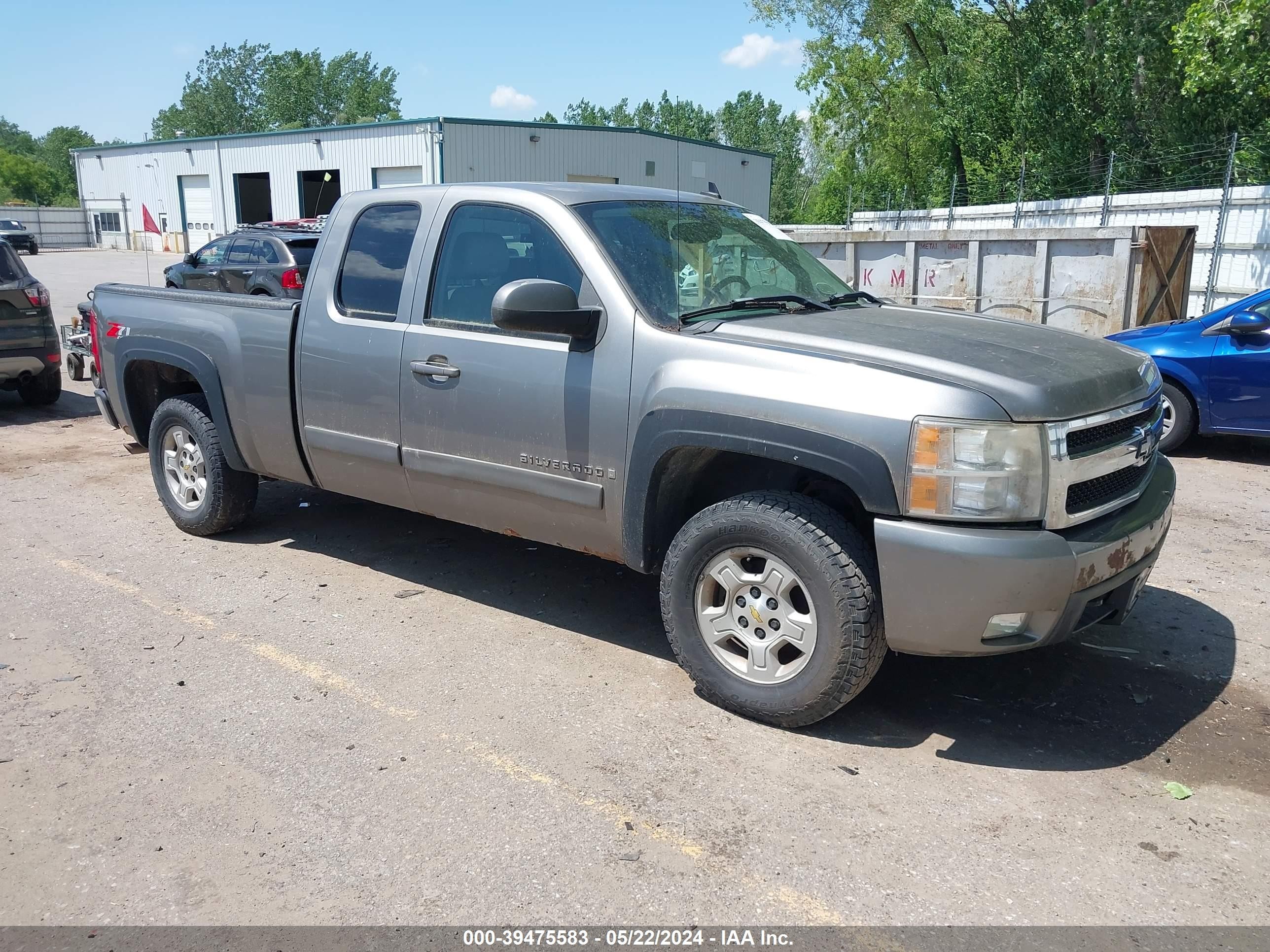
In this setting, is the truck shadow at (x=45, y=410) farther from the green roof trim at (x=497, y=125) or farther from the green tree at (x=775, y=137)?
the green tree at (x=775, y=137)

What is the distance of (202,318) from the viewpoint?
5879 mm

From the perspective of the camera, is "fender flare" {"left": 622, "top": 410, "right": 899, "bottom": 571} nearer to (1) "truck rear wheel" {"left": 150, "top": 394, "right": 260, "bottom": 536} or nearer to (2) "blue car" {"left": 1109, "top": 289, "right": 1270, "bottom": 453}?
(1) "truck rear wheel" {"left": 150, "top": 394, "right": 260, "bottom": 536}

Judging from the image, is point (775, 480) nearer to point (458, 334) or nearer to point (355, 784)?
point (458, 334)

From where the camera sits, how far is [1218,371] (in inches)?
327

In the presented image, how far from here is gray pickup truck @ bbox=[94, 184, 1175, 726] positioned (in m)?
3.49

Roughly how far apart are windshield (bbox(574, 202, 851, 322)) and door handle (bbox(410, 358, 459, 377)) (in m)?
0.89

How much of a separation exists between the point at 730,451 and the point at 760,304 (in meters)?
0.91

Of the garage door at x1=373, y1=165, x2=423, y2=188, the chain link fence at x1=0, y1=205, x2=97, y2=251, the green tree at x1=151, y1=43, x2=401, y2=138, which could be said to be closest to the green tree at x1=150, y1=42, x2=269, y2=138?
the green tree at x1=151, y1=43, x2=401, y2=138

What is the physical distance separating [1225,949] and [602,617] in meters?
3.00

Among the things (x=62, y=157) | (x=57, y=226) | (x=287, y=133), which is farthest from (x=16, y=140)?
(x=287, y=133)

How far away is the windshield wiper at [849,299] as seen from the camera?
4.89 meters

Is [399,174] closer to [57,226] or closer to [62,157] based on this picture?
[57,226]

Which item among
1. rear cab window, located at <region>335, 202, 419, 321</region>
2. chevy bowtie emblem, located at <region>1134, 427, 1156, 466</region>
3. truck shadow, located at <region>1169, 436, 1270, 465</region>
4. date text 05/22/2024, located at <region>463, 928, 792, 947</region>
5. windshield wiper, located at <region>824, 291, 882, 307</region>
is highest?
rear cab window, located at <region>335, 202, 419, 321</region>

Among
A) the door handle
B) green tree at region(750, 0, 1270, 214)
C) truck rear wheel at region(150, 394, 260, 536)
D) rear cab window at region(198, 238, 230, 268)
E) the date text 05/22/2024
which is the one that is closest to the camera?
the date text 05/22/2024
